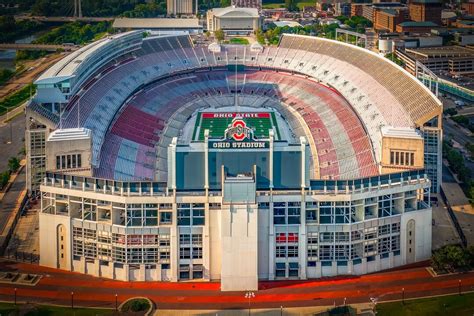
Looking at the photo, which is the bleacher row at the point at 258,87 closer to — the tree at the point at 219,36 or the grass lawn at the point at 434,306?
the grass lawn at the point at 434,306

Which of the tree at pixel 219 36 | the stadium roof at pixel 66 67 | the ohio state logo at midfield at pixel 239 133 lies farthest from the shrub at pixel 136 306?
the tree at pixel 219 36

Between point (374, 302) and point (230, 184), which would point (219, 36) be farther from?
point (374, 302)

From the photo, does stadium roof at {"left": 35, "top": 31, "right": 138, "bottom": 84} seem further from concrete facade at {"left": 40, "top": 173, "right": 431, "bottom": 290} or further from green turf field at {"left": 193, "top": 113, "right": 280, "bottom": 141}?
concrete facade at {"left": 40, "top": 173, "right": 431, "bottom": 290}

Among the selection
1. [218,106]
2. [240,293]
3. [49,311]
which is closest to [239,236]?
[240,293]

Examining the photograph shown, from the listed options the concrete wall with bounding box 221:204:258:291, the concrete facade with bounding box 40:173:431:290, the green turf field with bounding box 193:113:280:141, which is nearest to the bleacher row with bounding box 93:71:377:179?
the green turf field with bounding box 193:113:280:141

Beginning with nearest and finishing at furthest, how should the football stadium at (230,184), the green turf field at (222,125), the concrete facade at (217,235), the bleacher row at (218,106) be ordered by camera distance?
1. the concrete facade at (217,235)
2. the football stadium at (230,184)
3. the bleacher row at (218,106)
4. the green turf field at (222,125)

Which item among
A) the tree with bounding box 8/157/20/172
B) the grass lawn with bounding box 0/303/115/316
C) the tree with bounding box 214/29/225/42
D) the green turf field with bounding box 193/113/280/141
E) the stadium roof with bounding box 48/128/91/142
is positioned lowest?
the grass lawn with bounding box 0/303/115/316
